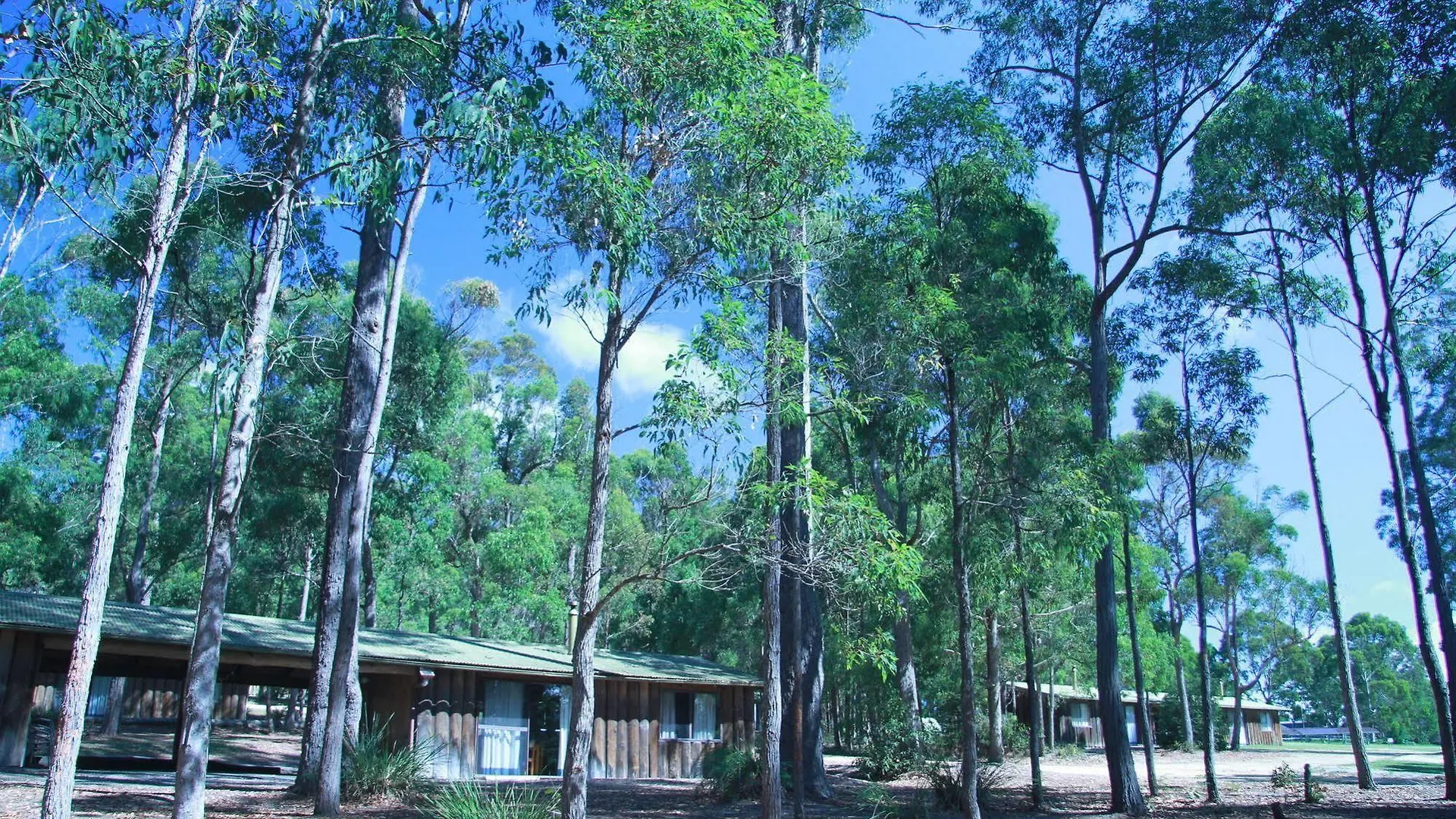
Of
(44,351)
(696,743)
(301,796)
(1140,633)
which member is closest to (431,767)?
(301,796)

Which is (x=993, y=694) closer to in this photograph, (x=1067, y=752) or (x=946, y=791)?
(x=1067, y=752)

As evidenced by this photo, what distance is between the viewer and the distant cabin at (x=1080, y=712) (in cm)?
4180

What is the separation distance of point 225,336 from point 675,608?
32.4 meters

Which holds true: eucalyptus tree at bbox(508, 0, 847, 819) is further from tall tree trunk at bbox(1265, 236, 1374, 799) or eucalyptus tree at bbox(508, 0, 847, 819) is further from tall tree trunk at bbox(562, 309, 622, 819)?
tall tree trunk at bbox(1265, 236, 1374, 799)

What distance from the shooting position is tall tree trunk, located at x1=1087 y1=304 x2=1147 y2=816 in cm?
1481

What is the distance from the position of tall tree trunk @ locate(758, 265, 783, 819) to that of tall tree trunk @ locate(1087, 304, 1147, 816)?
620cm

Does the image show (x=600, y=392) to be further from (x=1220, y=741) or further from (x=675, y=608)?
(x=1220, y=741)

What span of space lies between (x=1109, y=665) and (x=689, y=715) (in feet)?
36.5

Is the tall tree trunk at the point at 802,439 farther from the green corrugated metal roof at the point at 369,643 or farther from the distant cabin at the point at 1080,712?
the distant cabin at the point at 1080,712

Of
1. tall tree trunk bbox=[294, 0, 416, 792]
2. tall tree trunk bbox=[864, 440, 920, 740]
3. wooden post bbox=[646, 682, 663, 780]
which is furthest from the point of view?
wooden post bbox=[646, 682, 663, 780]

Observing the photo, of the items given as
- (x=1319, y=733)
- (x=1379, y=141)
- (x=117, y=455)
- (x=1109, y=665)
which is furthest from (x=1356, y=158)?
(x=1319, y=733)

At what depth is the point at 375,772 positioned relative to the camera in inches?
531

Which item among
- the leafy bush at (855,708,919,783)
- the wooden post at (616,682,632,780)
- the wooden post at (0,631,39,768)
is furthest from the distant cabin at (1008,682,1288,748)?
the wooden post at (0,631,39,768)

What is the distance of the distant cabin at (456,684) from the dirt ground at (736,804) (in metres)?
1.47
